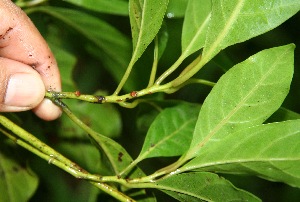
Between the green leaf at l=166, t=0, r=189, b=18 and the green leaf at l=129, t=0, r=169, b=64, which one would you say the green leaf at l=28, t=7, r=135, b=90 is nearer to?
the green leaf at l=166, t=0, r=189, b=18

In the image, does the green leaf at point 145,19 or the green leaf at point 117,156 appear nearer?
the green leaf at point 145,19

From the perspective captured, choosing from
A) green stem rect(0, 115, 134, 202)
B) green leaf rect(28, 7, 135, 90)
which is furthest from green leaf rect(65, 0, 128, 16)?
green stem rect(0, 115, 134, 202)

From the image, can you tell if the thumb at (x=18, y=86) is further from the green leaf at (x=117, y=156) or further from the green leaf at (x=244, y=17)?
the green leaf at (x=244, y=17)

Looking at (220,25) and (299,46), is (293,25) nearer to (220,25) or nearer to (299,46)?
(299,46)

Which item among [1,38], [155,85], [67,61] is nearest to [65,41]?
[67,61]

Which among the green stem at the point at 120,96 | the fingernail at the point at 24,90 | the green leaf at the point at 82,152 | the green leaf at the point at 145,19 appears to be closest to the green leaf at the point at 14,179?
the green leaf at the point at 82,152

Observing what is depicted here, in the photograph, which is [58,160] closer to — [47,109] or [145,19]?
[47,109]
